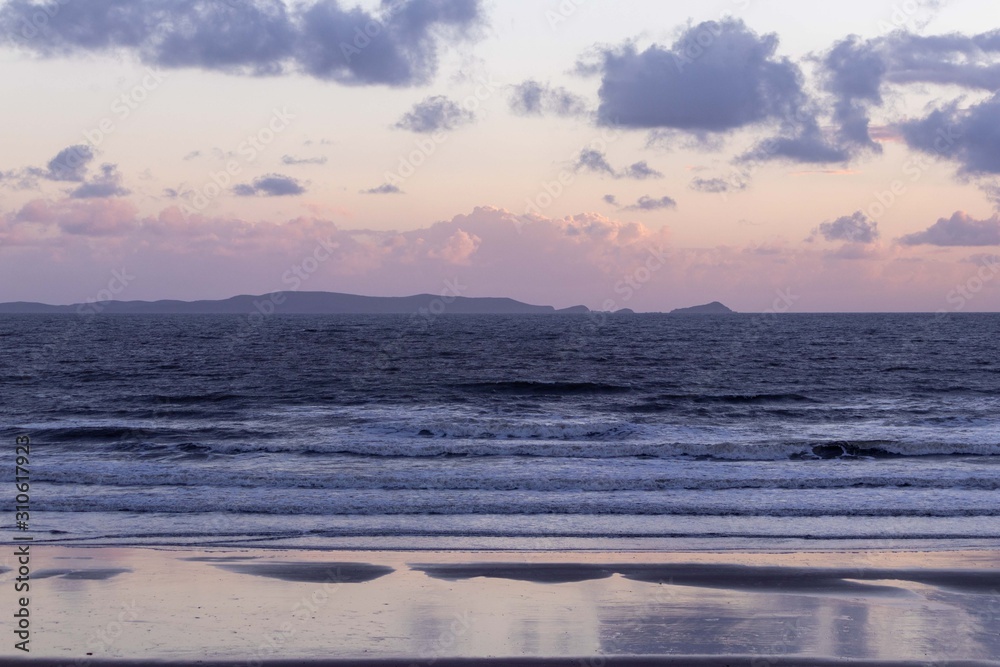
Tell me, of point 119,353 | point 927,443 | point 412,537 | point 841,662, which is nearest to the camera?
Result: point 841,662

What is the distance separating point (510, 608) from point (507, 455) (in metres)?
13.6

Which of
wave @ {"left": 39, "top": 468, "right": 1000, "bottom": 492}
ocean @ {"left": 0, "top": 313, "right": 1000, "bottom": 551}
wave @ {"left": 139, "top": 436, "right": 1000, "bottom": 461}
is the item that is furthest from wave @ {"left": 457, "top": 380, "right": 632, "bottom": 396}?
wave @ {"left": 39, "top": 468, "right": 1000, "bottom": 492}

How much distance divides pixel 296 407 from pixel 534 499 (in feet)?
64.8

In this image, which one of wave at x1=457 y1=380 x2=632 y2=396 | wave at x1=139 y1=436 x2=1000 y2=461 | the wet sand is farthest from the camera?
wave at x1=457 y1=380 x2=632 y2=396

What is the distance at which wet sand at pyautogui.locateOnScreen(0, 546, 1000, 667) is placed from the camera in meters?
10.2

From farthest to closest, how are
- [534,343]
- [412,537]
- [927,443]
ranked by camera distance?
[534,343] → [927,443] → [412,537]

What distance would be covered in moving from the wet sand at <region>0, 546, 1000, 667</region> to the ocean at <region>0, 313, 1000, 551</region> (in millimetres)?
1360

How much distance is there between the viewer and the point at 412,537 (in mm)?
16078

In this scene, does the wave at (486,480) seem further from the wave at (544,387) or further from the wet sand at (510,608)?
the wave at (544,387)

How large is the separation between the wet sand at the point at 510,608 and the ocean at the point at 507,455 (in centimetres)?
136

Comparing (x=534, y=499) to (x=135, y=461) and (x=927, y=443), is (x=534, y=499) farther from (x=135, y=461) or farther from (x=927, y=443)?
(x=927, y=443)

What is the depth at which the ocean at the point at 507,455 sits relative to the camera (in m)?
16.6

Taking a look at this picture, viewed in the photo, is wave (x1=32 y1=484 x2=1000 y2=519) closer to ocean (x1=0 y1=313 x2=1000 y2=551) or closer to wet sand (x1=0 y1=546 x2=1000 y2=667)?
ocean (x1=0 y1=313 x2=1000 y2=551)

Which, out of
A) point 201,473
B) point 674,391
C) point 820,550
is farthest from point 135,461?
point 674,391
